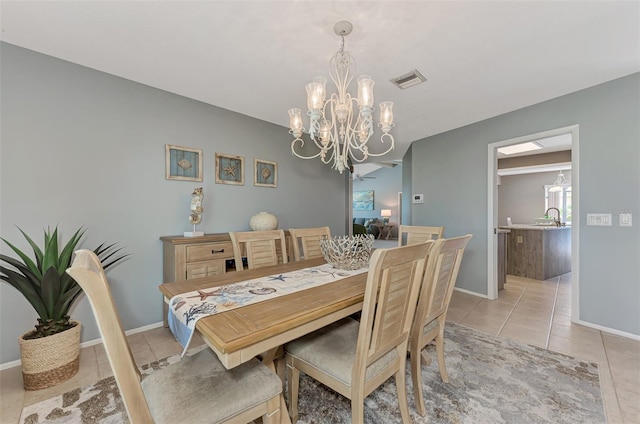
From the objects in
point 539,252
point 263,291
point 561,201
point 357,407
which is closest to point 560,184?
point 561,201

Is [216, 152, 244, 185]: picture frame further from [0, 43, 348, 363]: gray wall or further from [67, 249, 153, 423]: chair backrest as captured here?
[67, 249, 153, 423]: chair backrest

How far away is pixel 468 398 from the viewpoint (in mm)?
1563

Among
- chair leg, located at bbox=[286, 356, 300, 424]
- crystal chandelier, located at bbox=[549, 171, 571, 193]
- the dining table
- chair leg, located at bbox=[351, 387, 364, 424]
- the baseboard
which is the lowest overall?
the baseboard

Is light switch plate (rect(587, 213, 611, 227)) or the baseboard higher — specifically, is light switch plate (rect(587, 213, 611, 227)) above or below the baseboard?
above

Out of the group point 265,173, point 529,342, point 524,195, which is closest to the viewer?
point 529,342

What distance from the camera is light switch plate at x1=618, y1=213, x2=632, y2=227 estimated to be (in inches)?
93.0

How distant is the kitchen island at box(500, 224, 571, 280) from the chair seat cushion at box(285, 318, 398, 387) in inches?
176

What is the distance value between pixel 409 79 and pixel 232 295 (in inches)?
94.9

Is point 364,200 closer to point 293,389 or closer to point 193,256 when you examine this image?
point 193,256

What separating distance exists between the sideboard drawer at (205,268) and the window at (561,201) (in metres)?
8.45

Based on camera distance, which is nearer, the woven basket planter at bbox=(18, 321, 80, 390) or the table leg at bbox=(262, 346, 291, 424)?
the table leg at bbox=(262, 346, 291, 424)

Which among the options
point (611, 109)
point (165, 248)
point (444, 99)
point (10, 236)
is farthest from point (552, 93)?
point (10, 236)

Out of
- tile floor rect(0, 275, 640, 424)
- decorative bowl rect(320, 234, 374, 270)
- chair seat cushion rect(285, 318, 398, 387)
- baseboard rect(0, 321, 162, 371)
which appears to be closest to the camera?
chair seat cushion rect(285, 318, 398, 387)

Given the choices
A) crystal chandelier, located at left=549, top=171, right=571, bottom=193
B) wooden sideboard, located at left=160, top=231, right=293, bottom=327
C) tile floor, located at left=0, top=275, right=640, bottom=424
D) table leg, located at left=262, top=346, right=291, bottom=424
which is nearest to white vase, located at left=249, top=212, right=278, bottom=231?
wooden sideboard, located at left=160, top=231, right=293, bottom=327
